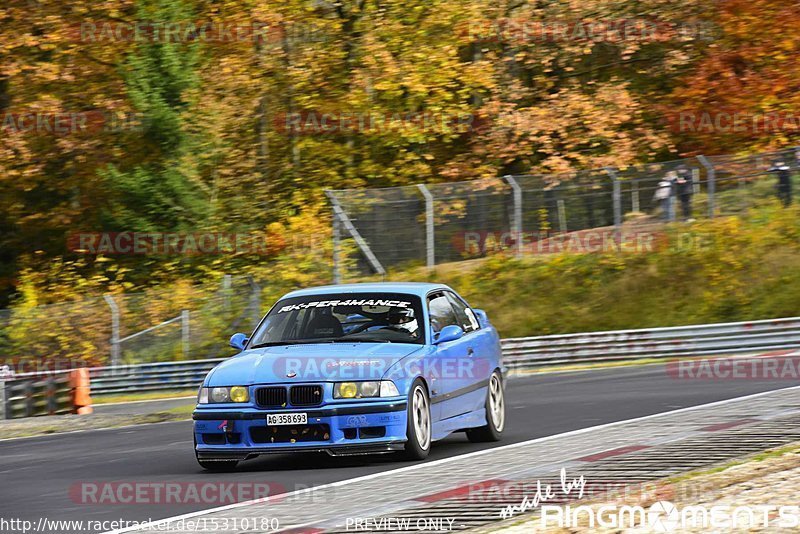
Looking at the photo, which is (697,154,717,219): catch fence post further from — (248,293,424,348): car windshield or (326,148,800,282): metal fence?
(248,293,424,348): car windshield

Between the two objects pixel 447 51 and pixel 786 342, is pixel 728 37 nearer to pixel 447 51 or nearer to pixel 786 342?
pixel 447 51

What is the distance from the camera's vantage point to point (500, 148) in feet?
127

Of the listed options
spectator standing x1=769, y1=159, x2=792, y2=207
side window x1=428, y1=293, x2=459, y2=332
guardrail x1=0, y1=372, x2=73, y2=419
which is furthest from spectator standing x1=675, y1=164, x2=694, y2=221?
side window x1=428, y1=293, x2=459, y2=332

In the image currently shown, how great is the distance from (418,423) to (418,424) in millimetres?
11

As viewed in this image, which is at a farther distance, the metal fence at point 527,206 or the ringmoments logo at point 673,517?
the metal fence at point 527,206

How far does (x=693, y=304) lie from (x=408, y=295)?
18.4 metres

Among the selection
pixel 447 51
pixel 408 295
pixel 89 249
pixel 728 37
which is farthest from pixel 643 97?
pixel 408 295

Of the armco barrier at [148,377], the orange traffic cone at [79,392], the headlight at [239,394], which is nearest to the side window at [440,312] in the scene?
the headlight at [239,394]

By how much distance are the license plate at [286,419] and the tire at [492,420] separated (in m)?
2.39

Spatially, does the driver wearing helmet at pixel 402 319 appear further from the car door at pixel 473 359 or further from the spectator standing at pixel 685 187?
the spectator standing at pixel 685 187

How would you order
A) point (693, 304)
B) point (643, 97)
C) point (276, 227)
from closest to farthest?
point (693, 304), point (276, 227), point (643, 97)

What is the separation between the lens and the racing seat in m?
11.7

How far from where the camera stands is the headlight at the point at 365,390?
10641 mm

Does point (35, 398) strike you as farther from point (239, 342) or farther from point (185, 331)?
point (239, 342)
